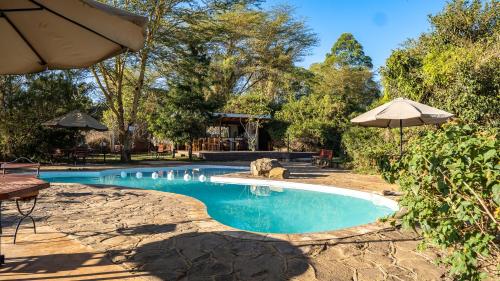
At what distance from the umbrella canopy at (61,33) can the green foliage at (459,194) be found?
7.44ft

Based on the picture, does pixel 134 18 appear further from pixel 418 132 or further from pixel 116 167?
pixel 116 167

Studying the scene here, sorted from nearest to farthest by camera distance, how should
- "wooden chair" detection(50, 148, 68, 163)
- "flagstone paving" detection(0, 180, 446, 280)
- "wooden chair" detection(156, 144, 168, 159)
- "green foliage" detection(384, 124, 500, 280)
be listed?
"green foliage" detection(384, 124, 500, 280) → "flagstone paving" detection(0, 180, 446, 280) → "wooden chair" detection(50, 148, 68, 163) → "wooden chair" detection(156, 144, 168, 159)

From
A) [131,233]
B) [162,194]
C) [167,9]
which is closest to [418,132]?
[162,194]

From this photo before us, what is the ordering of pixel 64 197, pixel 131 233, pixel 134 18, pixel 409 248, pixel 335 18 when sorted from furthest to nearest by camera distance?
pixel 335 18, pixel 64 197, pixel 131 233, pixel 409 248, pixel 134 18

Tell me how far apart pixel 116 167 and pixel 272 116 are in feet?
43.3

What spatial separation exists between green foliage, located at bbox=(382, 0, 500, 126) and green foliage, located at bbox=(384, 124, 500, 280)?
33.8 ft

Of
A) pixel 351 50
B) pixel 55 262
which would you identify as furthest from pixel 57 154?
pixel 351 50

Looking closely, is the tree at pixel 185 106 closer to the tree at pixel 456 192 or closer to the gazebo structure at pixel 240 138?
the gazebo structure at pixel 240 138

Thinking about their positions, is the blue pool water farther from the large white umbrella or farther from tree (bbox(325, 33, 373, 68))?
tree (bbox(325, 33, 373, 68))

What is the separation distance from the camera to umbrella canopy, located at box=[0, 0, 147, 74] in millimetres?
2564

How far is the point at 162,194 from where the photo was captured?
25.9 feet

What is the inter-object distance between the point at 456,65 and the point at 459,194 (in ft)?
36.6

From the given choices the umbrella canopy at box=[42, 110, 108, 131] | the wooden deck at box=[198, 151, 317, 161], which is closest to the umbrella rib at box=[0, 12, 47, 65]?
the umbrella canopy at box=[42, 110, 108, 131]

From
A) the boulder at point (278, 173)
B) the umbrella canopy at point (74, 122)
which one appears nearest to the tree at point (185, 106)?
the umbrella canopy at point (74, 122)
